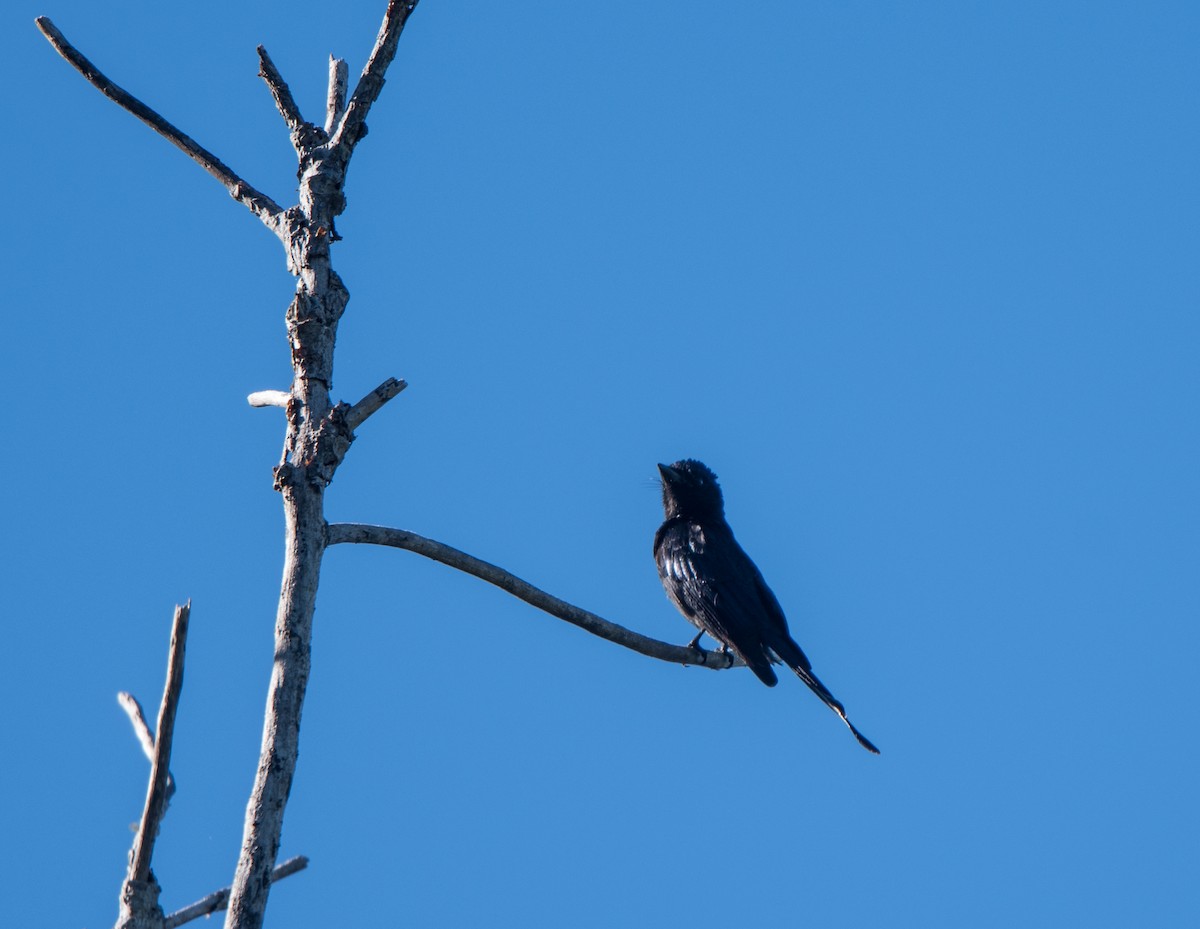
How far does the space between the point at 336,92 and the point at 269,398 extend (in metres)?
1.15

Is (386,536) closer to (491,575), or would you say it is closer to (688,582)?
(491,575)

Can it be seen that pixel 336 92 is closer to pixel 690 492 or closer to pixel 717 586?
pixel 717 586

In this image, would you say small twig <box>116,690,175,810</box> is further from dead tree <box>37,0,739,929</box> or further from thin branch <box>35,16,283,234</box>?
thin branch <box>35,16,283,234</box>

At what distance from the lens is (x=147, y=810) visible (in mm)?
3525

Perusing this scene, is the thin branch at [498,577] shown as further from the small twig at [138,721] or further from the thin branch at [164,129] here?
the thin branch at [164,129]

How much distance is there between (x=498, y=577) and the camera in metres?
4.76

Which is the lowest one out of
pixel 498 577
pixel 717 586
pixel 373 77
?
pixel 498 577

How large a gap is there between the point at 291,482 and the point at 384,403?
48 centimetres

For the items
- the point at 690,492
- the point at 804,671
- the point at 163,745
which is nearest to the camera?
the point at 163,745

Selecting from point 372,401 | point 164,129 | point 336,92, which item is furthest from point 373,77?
point 372,401

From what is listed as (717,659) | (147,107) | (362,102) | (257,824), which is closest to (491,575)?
(257,824)

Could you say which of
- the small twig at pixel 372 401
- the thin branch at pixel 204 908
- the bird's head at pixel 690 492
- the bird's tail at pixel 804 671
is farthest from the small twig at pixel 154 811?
the bird's head at pixel 690 492

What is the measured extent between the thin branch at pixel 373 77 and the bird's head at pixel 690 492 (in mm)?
5153

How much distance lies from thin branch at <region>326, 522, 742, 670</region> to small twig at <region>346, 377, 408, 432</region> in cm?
33
